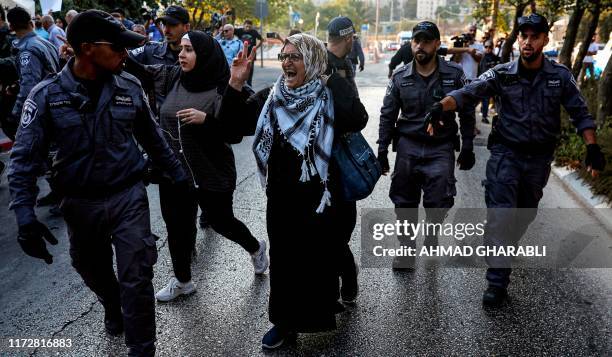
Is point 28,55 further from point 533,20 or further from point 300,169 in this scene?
point 533,20

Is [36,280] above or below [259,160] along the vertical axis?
below

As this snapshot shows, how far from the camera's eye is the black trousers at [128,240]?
291 cm

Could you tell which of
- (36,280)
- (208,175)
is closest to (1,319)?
(36,280)

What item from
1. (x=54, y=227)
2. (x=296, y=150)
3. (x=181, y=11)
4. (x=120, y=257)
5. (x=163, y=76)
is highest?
(x=181, y=11)

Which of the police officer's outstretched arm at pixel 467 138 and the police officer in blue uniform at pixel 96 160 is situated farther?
the police officer's outstretched arm at pixel 467 138

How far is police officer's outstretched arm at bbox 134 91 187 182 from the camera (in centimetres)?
308

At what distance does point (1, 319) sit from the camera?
12.0 feet

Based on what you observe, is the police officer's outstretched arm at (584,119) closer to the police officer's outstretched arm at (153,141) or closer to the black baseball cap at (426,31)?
the black baseball cap at (426,31)

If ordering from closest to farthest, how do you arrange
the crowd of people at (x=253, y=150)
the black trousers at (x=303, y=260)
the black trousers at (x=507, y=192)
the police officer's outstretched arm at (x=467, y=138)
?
the crowd of people at (x=253, y=150), the black trousers at (x=303, y=260), the black trousers at (x=507, y=192), the police officer's outstretched arm at (x=467, y=138)

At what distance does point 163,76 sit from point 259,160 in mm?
1181

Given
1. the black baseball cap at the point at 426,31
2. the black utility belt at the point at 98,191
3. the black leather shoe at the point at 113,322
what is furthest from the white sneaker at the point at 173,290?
the black baseball cap at the point at 426,31

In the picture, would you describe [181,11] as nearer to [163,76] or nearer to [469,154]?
[163,76]

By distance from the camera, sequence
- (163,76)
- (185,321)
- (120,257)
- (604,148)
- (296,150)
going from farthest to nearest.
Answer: (604,148), (163,76), (185,321), (296,150), (120,257)

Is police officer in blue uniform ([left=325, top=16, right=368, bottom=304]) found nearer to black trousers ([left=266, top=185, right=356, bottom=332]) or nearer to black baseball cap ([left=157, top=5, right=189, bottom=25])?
black trousers ([left=266, top=185, right=356, bottom=332])
